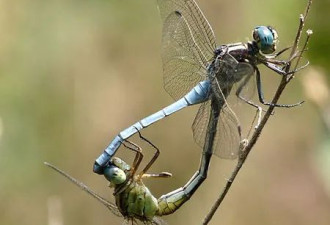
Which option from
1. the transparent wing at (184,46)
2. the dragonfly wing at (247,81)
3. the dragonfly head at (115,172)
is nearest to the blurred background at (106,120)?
the transparent wing at (184,46)

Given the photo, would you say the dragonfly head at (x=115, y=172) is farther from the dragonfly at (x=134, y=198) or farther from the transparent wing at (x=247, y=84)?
the transparent wing at (x=247, y=84)

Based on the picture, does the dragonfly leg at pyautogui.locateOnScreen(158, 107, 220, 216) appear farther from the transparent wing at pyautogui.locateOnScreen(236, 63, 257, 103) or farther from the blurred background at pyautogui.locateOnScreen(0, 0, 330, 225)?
the blurred background at pyautogui.locateOnScreen(0, 0, 330, 225)

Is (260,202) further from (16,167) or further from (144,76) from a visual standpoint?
(16,167)

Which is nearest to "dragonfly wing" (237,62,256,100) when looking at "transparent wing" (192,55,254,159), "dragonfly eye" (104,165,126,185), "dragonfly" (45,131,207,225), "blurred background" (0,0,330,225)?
"transparent wing" (192,55,254,159)

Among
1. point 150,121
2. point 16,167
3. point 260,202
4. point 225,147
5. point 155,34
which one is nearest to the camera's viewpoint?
point 225,147

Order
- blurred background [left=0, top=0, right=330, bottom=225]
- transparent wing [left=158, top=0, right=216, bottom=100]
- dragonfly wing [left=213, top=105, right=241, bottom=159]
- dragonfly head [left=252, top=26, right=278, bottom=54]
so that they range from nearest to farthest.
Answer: dragonfly wing [left=213, top=105, right=241, bottom=159] < dragonfly head [left=252, top=26, right=278, bottom=54] < transparent wing [left=158, top=0, right=216, bottom=100] < blurred background [left=0, top=0, right=330, bottom=225]

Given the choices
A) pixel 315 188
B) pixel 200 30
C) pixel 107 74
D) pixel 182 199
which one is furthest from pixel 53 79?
pixel 182 199
